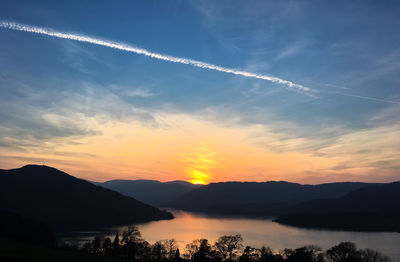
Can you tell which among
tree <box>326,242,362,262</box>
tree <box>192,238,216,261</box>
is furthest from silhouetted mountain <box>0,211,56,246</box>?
tree <box>326,242,362,262</box>

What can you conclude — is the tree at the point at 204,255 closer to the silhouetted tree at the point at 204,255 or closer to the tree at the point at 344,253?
the silhouetted tree at the point at 204,255

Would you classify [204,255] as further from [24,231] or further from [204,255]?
[24,231]

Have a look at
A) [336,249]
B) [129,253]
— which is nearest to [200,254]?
[129,253]

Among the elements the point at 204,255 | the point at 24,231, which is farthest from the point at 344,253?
the point at 24,231

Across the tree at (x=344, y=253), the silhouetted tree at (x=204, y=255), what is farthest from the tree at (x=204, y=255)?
the tree at (x=344, y=253)

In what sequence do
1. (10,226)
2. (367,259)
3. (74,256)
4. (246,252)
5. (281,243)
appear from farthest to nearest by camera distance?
(281,243) < (10,226) < (246,252) < (367,259) < (74,256)

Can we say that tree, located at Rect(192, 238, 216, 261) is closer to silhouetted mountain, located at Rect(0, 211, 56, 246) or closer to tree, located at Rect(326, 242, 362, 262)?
tree, located at Rect(326, 242, 362, 262)

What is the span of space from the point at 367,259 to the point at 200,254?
5555cm

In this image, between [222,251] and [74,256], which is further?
[222,251]

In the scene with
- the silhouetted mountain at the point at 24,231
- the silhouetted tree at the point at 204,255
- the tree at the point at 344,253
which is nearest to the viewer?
the tree at the point at 344,253

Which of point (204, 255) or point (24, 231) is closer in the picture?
point (204, 255)

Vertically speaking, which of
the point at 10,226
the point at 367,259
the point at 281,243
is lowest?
the point at 281,243

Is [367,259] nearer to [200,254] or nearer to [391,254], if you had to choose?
[200,254]

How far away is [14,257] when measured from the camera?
38.7m
